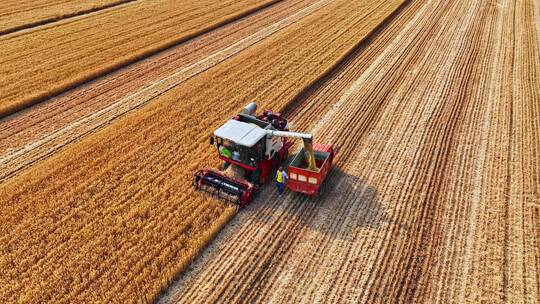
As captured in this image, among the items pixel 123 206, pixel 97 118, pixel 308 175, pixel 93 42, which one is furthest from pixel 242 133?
pixel 93 42

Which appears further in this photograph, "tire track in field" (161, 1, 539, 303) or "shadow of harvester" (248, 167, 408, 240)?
"shadow of harvester" (248, 167, 408, 240)

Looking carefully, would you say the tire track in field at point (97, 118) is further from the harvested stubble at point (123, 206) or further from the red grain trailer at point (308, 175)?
the red grain trailer at point (308, 175)

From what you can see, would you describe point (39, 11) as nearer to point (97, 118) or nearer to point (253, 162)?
point (97, 118)

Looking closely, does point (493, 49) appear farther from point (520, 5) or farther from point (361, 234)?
point (361, 234)

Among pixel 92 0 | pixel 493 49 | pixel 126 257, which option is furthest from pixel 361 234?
pixel 92 0

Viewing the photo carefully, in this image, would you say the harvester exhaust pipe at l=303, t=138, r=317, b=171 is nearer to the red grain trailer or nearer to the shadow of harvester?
the red grain trailer

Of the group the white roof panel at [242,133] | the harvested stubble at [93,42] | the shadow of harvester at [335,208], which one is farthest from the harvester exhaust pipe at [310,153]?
the harvested stubble at [93,42]

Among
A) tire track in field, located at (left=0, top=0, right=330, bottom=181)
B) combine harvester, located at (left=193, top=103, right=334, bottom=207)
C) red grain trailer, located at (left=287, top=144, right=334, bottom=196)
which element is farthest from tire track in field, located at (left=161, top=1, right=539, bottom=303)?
tire track in field, located at (left=0, top=0, right=330, bottom=181)
